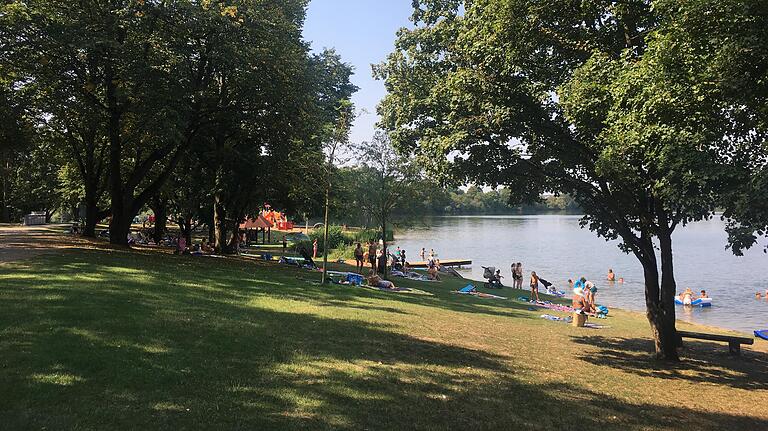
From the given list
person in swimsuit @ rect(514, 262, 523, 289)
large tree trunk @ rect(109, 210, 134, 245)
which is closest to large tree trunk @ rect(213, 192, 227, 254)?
large tree trunk @ rect(109, 210, 134, 245)

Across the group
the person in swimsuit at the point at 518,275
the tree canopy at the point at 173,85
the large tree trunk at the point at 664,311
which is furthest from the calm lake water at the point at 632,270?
the large tree trunk at the point at 664,311

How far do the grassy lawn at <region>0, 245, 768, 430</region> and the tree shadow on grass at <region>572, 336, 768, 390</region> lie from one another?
71mm

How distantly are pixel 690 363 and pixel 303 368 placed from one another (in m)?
9.30

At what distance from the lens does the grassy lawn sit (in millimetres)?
5484

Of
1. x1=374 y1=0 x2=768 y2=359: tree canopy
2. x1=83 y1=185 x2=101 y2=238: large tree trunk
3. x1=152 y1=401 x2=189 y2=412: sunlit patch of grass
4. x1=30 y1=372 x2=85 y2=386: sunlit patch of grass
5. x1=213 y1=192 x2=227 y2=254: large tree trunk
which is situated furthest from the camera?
x1=213 y1=192 x2=227 y2=254: large tree trunk

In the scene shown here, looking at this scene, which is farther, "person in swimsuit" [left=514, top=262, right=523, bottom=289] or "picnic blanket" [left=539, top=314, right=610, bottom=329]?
"person in swimsuit" [left=514, top=262, right=523, bottom=289]

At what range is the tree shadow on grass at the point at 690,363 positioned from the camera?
10.2 m

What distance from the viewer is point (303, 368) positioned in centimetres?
710

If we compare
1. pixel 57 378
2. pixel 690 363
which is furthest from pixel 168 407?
pixel 690 363

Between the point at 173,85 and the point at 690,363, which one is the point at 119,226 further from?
the point at 690,363

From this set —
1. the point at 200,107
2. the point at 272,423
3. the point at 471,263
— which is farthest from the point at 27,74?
the point at 471,263

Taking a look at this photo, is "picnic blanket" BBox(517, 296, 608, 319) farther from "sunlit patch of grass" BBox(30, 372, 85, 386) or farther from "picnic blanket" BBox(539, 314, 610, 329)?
"sunlit patch of grass" BBox(30, 372, 85, 386)

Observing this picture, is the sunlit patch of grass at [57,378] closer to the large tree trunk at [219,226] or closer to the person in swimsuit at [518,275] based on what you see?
the large tree trunk at [219,226]

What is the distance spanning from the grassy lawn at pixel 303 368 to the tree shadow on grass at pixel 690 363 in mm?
71
